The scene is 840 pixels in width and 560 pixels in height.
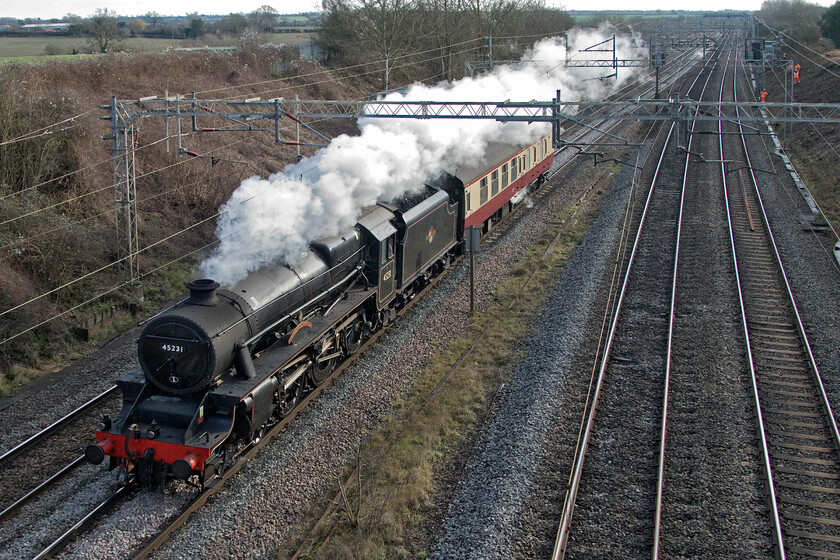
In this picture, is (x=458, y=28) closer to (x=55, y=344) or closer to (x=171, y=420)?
(x=55, y=344)

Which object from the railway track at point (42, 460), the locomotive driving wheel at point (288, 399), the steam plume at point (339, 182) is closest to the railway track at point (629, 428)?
the locomotive driving wheel at point (288, 399)

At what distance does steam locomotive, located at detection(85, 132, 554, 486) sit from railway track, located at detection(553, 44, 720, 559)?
494 centimetres

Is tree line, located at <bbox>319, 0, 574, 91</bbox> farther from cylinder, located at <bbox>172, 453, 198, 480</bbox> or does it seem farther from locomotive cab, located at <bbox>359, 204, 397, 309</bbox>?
cylinder, located at <bbox>172, 453, 198, 480</bbox>

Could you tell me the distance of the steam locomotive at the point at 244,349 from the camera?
10.1 metres

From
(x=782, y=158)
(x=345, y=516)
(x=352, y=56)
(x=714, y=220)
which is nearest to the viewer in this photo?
(x=345, y=516)

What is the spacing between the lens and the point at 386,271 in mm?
15188

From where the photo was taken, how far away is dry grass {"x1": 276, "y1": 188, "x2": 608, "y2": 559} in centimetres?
936

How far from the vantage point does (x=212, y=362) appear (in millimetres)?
10133

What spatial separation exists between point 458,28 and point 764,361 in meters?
37.1

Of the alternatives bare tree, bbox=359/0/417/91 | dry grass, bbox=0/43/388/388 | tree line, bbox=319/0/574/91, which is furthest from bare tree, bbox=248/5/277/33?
dry grass, bbox=0/43/388/388

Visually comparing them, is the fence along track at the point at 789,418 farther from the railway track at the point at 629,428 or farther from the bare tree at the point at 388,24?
the bare tree at the point at 388,24

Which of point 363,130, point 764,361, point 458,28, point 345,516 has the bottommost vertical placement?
point 345,516

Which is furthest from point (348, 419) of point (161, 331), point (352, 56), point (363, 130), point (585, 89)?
point (352, 56)

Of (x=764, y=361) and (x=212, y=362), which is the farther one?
(x=764, y=361)
